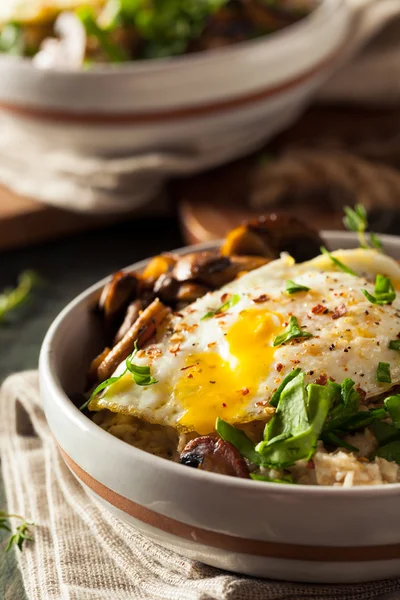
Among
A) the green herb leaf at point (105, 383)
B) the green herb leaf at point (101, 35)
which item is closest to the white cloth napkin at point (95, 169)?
the green herb leaf at point (101, 35)

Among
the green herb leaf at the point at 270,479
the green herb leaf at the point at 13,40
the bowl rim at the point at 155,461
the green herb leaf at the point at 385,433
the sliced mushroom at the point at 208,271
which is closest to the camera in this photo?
the bowl rim at the point at 155,461

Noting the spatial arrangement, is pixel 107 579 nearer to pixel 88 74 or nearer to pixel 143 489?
pixel 143 489

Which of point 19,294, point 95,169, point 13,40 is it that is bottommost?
point 19,294

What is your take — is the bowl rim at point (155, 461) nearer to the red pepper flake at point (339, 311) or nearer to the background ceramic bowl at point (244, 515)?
the background ceramic bowl at point (244, 515)

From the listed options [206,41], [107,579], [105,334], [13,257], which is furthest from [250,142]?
[107,579]

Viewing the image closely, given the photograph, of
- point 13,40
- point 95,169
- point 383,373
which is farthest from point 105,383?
point 13,40

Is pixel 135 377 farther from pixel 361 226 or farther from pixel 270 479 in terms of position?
pixel 361 226
